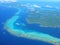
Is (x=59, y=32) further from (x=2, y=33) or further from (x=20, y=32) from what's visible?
(x=2, y=33)

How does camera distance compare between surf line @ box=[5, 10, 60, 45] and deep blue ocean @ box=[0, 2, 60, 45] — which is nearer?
deep blue ocean @ box=[0, 2, 60, 45]

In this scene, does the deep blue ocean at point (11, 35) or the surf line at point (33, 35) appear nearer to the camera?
the deep blue ocean at point (11, 35)

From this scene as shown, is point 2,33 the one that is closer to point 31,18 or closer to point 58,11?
point 31,18

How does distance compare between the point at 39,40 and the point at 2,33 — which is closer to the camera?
the point at 39,40

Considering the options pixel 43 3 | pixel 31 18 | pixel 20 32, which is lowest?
pixel 20 32

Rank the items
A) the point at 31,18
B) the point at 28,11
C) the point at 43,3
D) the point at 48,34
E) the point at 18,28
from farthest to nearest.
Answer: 1. the point at 43,3
2. the point at 28,11
3. the point at 31,18
4. the point at 18,28
5. the point at 48,34

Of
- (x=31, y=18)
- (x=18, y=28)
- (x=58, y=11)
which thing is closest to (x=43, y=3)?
(x=58, y=11)

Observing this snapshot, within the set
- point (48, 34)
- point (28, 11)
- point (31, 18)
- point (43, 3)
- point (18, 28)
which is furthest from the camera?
point (43, 3)

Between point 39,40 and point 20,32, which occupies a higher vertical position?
point 20,32

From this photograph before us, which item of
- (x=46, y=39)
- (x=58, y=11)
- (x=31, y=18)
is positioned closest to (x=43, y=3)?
(x=58, y=11)
